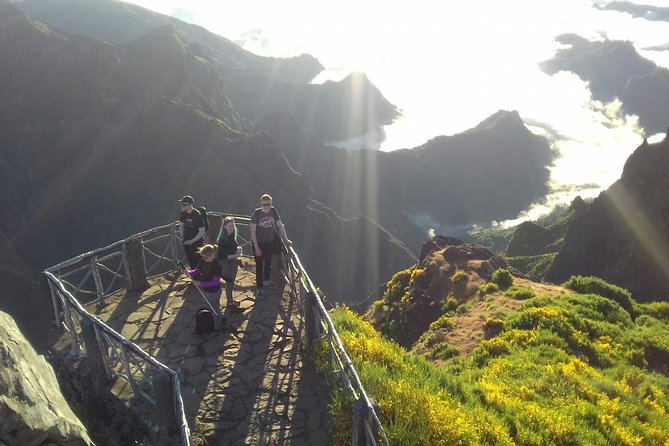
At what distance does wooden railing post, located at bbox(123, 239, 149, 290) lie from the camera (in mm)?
12250

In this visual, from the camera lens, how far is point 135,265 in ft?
40.3

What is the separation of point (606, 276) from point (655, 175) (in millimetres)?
14630

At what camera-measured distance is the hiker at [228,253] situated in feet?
36.7

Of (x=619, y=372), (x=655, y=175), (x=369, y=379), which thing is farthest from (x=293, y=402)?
(x=655, y=175)

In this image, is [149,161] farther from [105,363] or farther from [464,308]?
[105,363]

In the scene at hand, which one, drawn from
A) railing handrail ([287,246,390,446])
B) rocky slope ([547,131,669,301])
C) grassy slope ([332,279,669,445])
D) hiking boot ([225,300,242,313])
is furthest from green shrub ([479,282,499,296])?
rocky slope ([547,131,669,301])

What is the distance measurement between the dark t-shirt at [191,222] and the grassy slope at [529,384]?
379 centimetres

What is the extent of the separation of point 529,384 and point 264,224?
681 cm

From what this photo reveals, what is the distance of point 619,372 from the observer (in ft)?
44.1

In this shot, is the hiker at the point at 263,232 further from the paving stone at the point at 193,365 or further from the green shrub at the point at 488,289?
the green shrub at the point at 488,289

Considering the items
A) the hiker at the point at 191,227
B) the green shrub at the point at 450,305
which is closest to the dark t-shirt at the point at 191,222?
the hiker at the point at 191,227

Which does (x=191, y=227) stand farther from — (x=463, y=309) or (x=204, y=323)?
(x=463, y=309)

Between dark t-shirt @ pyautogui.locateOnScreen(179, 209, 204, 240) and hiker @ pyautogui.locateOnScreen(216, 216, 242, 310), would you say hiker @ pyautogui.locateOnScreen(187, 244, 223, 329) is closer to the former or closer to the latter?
hiker @ pyautogui.locateOnScreen(216, 216, 242, 310)

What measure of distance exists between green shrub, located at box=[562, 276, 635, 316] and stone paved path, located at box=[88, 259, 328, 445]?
51.3ft
